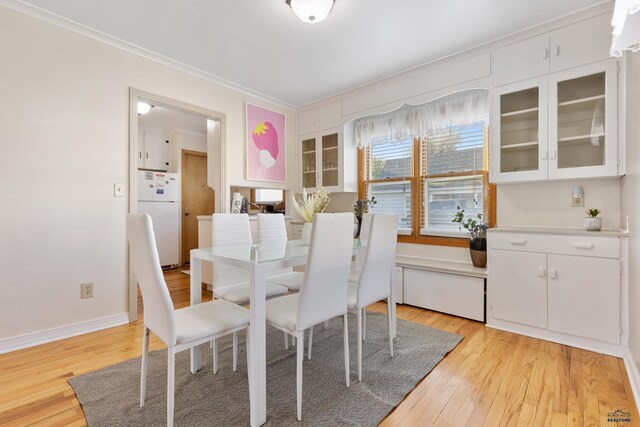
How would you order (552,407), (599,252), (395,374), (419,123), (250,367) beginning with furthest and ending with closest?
(419,123) → (599,252) → (395,374) → (552,407) → (250,367)

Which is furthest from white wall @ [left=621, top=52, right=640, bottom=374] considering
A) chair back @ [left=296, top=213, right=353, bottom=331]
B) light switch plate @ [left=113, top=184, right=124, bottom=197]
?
light switch plate @ [left=113, top=184, right=124, bottom=197]

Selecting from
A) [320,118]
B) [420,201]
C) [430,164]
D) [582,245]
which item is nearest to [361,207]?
[420,201]

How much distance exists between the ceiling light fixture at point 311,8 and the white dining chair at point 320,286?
4.62ft

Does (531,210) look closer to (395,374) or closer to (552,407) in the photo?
(552,407)

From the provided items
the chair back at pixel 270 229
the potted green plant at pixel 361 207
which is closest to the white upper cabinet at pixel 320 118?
the potted green plant at pixel 361 207

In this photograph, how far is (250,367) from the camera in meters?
1.42

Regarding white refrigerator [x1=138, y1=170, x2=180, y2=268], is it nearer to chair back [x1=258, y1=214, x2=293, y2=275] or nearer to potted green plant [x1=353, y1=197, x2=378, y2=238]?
chair back [x1=258, y1=214, x2=293, y2=275]

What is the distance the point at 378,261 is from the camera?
2035 mm

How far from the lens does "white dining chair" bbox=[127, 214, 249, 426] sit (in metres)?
1.34

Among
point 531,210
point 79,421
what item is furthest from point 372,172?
point 79,421

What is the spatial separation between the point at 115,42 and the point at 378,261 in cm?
294

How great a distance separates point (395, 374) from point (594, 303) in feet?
5.04

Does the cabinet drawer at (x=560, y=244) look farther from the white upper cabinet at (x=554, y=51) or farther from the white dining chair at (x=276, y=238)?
the white dining chair at (x=276, y=238)

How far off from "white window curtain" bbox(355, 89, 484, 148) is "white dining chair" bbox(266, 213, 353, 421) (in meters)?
2.09
